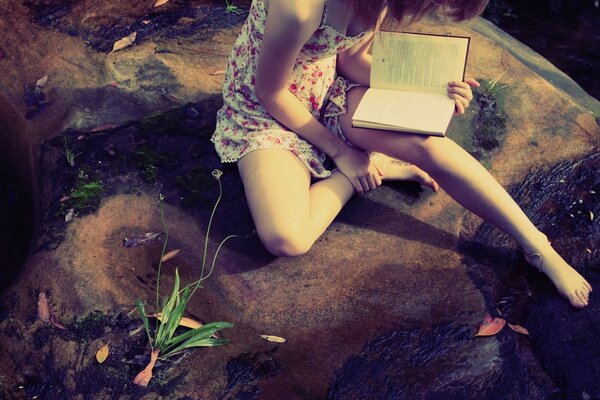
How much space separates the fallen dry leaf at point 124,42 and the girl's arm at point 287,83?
1296 mm

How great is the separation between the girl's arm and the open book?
24cm

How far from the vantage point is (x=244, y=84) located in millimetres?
2918

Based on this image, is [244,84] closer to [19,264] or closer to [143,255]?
[143,255]

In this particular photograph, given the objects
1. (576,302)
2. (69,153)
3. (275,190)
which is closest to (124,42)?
(69,153)

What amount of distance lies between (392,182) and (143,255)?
1.14 meters

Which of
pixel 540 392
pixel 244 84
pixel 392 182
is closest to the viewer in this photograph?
pixel 540 392

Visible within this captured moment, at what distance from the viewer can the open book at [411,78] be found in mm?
2689

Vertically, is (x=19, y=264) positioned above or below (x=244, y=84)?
below

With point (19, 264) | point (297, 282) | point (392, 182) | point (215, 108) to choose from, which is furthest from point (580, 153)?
point (19, 264)

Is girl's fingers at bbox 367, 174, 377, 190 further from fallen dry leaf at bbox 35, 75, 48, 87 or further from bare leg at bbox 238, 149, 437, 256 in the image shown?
fallen dry leaf at bbox 35, 75, 48, 87

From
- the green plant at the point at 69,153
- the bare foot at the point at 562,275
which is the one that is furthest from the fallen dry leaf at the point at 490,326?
the green plant at the point at 69,153

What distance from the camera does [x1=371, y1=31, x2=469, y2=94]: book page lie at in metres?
2.76

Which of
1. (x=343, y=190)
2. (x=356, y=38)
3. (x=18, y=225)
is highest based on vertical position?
(x=356, y=38)

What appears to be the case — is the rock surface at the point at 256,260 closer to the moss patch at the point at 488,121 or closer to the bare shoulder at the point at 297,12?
the moss patch at the point at 488,121
